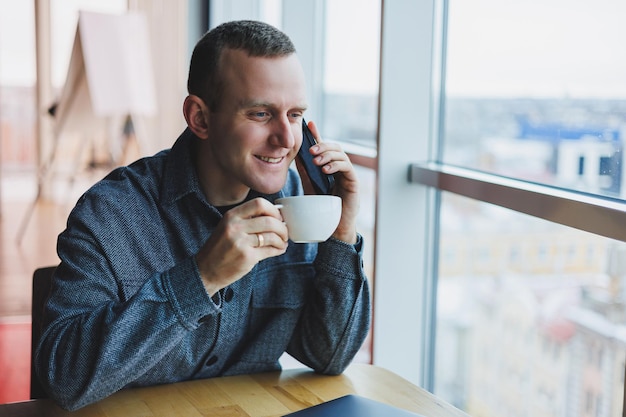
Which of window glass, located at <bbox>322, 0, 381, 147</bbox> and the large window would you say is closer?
the large window

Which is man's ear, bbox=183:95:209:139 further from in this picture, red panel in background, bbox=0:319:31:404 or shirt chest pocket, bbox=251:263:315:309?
red panel in background, bbox=0:319:31:404

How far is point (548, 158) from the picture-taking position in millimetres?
1741

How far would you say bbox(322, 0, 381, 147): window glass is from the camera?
2.73 metres

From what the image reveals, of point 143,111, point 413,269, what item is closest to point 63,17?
point 143,111

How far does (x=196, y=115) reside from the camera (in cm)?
144

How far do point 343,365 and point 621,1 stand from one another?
84 centimetres

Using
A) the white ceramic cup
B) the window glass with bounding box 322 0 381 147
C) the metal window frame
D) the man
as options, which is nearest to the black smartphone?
the man

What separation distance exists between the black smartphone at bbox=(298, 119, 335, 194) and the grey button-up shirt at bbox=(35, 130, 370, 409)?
106 mm

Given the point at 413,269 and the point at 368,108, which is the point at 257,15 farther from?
the point at 413,269

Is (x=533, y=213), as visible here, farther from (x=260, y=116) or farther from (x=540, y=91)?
(x=260, y=116)

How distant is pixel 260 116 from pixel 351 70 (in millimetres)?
1626

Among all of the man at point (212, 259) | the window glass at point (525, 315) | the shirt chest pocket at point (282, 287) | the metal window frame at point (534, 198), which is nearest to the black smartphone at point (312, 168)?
the man at point (212, 259)

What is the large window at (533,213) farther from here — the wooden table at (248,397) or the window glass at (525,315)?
the wooden table at (248,397)

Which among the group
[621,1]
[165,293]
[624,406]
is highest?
[621,1]
